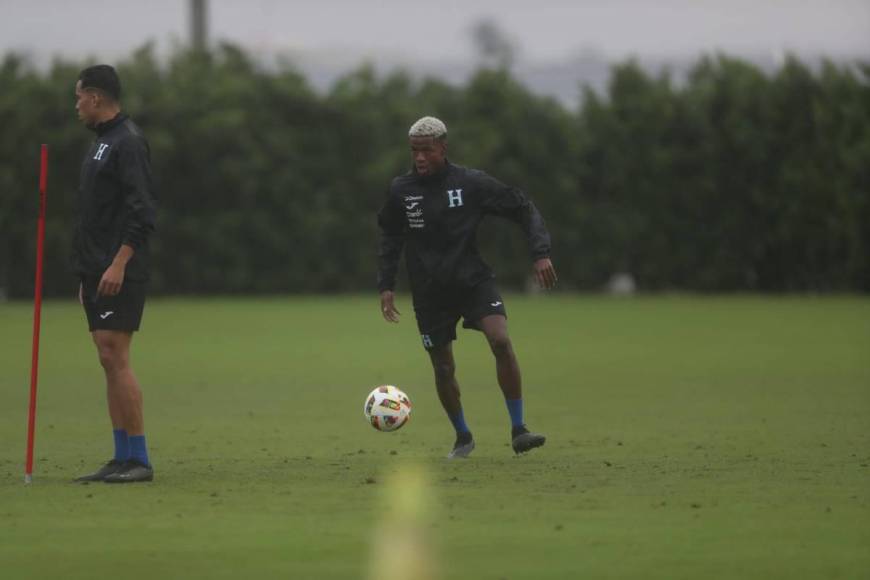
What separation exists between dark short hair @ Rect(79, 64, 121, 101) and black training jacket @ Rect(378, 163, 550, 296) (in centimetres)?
239

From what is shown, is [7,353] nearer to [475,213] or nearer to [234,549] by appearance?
[475,213]

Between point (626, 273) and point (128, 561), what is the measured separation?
130 ft

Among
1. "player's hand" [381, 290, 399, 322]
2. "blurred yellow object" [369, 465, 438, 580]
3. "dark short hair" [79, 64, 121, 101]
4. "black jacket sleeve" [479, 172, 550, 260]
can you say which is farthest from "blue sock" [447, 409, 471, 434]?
"dark short hair" [79, 64, 121, 101]

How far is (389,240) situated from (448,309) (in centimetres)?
63

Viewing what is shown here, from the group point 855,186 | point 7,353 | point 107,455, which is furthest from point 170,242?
point 107,455

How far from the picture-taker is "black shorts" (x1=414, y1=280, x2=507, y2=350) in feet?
41.5

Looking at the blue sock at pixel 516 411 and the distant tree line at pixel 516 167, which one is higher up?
the distant tree line at pixel 516 167

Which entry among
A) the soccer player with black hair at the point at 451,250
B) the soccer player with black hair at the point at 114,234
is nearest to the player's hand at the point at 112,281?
the soccer player with black hair at the point at 114,234

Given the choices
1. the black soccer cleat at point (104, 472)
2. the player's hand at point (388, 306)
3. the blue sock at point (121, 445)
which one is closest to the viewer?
the black soccer cleat at point (104, 472)

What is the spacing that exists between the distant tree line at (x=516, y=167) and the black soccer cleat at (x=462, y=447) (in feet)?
103

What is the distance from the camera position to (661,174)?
4681 cm

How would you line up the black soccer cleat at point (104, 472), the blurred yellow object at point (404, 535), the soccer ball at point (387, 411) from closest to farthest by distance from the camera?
the blurred yellow object at point (404, 535) < the black soccer cleat at point (104, 472) < the soccer ball at point (387, 411)

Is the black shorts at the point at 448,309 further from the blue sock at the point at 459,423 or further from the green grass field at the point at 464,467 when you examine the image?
the green grass field at the point at 464,467

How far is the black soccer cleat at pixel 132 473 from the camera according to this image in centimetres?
1073
